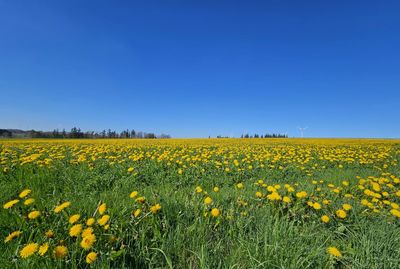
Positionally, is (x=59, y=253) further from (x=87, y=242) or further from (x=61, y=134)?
(x=61, y=134)

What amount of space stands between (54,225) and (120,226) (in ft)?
2.09

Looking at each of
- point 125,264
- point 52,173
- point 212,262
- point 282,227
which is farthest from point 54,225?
point 52,173

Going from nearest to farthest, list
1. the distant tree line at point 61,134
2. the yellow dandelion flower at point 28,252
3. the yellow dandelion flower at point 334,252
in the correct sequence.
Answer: the yellow dandelion flower at point 28,252
the yellow dandelion flower at point 334,252
the distant tree line at point 61,134

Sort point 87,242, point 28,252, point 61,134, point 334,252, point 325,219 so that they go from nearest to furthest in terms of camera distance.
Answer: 1. point 28,252
2. point 87,242
3. point 334,252
4. point 325,219
5. point 61,134

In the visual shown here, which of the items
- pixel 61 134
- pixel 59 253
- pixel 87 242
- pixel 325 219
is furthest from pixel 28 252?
pixel 61 134

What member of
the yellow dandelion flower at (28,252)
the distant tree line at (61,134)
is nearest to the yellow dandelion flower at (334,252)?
the yellow dandelion flower at (28,252)

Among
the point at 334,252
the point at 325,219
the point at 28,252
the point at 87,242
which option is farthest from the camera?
the point at 325,219

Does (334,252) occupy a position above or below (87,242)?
below

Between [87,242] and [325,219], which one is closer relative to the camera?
[87,242]

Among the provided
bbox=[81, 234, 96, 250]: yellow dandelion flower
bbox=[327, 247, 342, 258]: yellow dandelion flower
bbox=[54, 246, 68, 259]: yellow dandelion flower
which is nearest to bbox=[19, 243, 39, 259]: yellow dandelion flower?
bbox=[54, 246, 68, 259]: yellow dandelion flower

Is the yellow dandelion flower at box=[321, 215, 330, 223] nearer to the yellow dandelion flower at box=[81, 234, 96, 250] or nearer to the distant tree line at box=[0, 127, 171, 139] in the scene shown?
the yellow dandelion flower at box=[81, 234, 96, 250]

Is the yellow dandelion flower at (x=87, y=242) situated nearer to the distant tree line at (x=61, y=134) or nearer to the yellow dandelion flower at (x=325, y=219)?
the yellow dandelion flower at (x=325, y=219)

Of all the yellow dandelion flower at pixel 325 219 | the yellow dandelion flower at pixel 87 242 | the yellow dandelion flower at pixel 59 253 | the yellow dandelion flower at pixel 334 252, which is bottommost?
the yellow dandelion flower at pixel 334 252

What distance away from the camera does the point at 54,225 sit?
220cm
